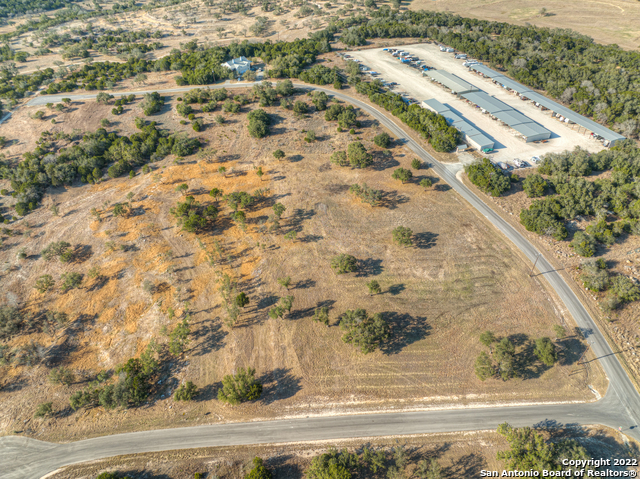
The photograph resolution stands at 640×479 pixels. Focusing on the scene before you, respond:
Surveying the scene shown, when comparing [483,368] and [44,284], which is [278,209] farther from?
[483,368]

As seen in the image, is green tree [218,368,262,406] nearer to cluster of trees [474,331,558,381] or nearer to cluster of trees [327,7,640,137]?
cluster of trees [474,331,558,381]

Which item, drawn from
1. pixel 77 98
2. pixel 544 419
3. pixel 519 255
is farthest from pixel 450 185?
pixel 77 98

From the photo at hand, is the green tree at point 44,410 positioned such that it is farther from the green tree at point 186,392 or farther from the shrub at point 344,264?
the shrub at point 344,264

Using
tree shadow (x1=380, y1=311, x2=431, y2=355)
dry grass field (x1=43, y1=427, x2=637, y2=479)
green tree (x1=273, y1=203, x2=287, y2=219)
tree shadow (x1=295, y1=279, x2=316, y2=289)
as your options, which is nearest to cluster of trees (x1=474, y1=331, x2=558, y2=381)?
dry grass field (x1=43, y1=427, x2=637, y2=479)

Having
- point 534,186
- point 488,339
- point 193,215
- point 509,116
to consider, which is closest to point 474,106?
point 509,116

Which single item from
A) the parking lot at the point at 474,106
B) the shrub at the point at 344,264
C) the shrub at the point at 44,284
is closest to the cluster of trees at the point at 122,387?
the shrub at the point at 44,284

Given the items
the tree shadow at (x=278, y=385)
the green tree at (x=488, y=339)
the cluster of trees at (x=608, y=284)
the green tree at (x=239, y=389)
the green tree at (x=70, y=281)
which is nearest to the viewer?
the green tree at (x=239, y=389)

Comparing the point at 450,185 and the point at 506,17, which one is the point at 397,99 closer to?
the point at 450,185
